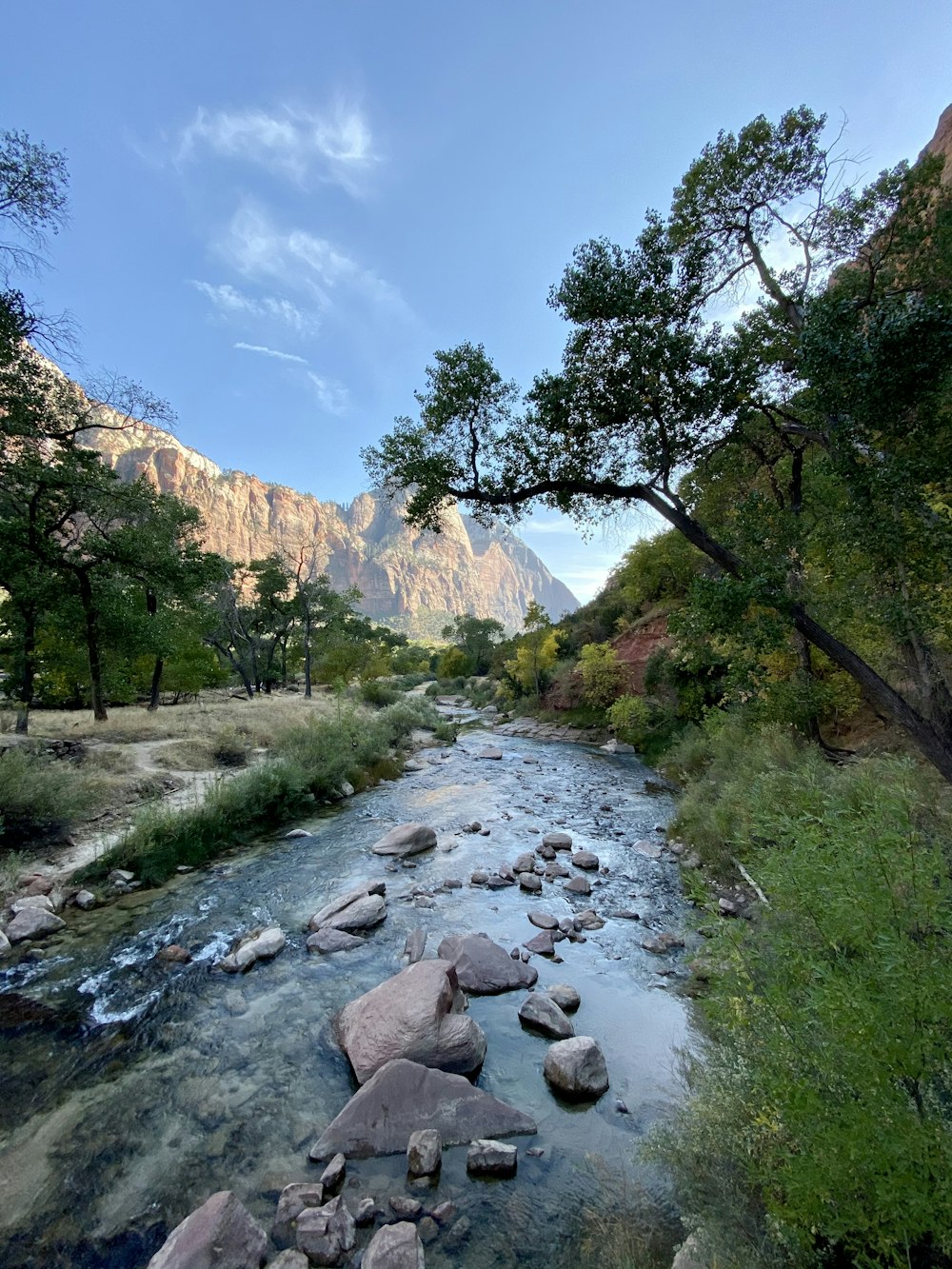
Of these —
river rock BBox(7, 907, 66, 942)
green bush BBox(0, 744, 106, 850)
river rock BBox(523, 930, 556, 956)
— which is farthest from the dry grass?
river rock BBox(523, 930, 556, 956)

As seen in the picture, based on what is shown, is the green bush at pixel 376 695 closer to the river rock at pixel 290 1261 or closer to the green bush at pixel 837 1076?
the river rock at pixel 290 1261

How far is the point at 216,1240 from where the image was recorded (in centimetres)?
311

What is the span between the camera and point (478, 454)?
1077 cm

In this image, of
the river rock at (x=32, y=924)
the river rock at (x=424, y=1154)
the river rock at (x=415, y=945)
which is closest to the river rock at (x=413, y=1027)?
the river rock at (x=424, y=1154)

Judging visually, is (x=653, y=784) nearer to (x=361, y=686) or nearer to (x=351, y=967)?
(x=351, y=967)

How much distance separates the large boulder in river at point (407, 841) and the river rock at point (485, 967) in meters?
4.24

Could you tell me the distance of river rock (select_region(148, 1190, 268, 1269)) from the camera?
3031 millimetres

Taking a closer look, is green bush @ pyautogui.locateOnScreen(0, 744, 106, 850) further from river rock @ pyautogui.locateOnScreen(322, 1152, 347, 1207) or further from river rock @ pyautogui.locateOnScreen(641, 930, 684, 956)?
river rock @ pyautogui.locateOnScreen(641, 930, 684, 956)

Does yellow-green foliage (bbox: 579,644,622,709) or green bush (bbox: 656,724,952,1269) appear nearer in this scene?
green bush (bbox: 656,724,952,1269)

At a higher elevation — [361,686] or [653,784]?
[361,686]

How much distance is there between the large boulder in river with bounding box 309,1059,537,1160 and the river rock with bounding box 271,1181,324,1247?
13.1 inches


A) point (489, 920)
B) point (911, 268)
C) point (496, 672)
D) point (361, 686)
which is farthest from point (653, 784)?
point (496, 672)

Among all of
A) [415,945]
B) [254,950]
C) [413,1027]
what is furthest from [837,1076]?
[254,950]

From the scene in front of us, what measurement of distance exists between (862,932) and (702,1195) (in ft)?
6.51
